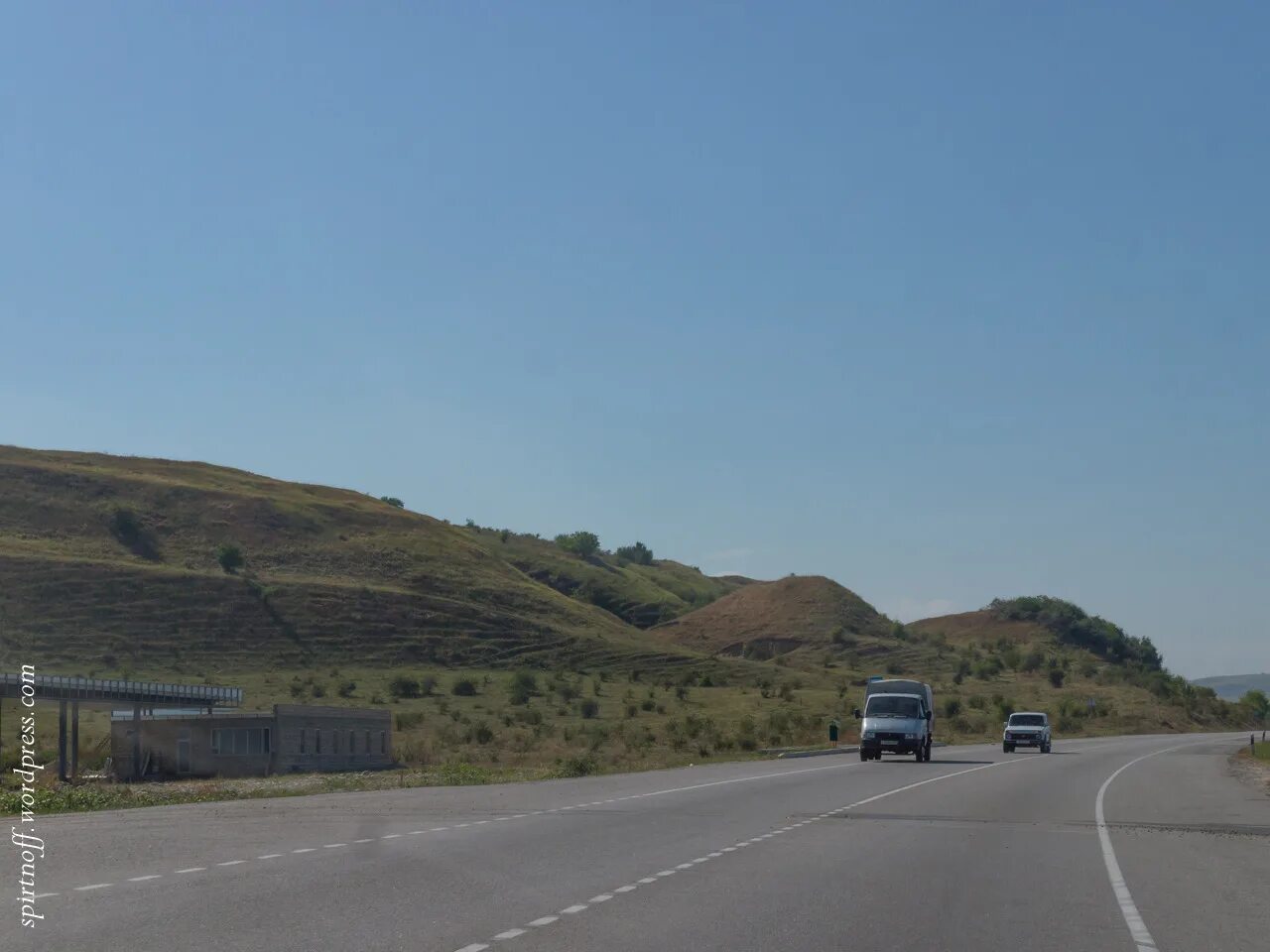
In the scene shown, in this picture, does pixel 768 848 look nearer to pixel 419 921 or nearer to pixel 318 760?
pixel 419 921

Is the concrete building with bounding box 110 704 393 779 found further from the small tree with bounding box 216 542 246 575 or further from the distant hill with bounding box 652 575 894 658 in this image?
the distant hill with bounding box 652 575 894 658

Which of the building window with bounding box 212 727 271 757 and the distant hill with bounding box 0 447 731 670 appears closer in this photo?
the building window with bounding box 212 727 271 757

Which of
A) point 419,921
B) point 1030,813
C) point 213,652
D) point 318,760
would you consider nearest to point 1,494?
point 213,652

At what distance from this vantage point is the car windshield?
47688 mm

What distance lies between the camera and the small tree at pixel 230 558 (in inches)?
3915

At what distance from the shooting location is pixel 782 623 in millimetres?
146750

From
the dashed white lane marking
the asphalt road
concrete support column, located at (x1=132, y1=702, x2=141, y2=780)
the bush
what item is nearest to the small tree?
the bush

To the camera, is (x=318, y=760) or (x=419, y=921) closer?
(x=419, y=921)

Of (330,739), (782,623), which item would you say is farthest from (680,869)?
(782,623)

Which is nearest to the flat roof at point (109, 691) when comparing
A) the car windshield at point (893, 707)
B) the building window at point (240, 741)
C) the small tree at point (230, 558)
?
the building window at point (240, 741)

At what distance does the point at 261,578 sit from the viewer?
98.6 m

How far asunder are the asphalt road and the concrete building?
24.1m

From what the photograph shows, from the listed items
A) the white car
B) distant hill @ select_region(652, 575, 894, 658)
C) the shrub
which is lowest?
the white car

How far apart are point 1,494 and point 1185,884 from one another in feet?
334
